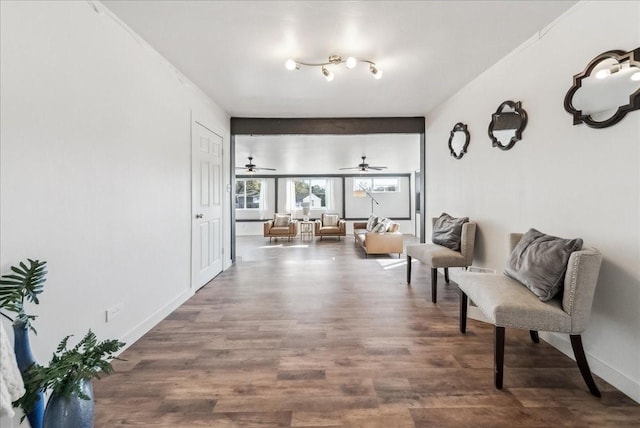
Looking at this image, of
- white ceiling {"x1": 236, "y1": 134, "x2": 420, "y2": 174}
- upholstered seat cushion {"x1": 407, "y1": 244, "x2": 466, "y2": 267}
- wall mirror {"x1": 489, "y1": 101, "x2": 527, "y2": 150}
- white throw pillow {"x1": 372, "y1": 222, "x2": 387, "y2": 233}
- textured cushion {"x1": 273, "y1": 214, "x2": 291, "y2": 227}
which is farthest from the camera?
textured cushion {"x1": 273, "y1": 214, "x2": 291, "y2": 227}

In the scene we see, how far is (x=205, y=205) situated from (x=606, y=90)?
3.76 metres

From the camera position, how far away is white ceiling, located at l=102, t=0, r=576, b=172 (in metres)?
1.96

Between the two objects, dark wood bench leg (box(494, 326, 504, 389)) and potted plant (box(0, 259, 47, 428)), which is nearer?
potted plant (box(0, 259, 47, 428))

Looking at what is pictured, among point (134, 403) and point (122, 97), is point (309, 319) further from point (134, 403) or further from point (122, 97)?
point (122, 97)

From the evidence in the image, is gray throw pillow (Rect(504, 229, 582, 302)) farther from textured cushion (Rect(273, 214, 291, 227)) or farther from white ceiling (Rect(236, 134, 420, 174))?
A: textured cushion (Rect(273, 214, 291, 227))

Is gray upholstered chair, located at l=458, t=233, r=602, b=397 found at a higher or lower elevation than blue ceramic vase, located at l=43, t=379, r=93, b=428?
higher

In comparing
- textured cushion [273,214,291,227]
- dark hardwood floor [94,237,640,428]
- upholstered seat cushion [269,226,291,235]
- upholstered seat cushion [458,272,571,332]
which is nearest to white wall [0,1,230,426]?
dark hardwood floor [94,237,640,428]

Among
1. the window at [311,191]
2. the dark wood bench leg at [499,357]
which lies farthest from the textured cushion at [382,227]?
the window at [311,191]

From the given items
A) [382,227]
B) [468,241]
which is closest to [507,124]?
[468,241]

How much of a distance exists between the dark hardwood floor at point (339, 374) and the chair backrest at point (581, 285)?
0.44 metres

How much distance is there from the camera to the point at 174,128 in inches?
111

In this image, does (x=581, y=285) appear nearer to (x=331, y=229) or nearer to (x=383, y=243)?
(x=383, y=243)

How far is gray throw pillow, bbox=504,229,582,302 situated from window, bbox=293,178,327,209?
8554 mm

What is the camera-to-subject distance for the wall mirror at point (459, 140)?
3344mm
